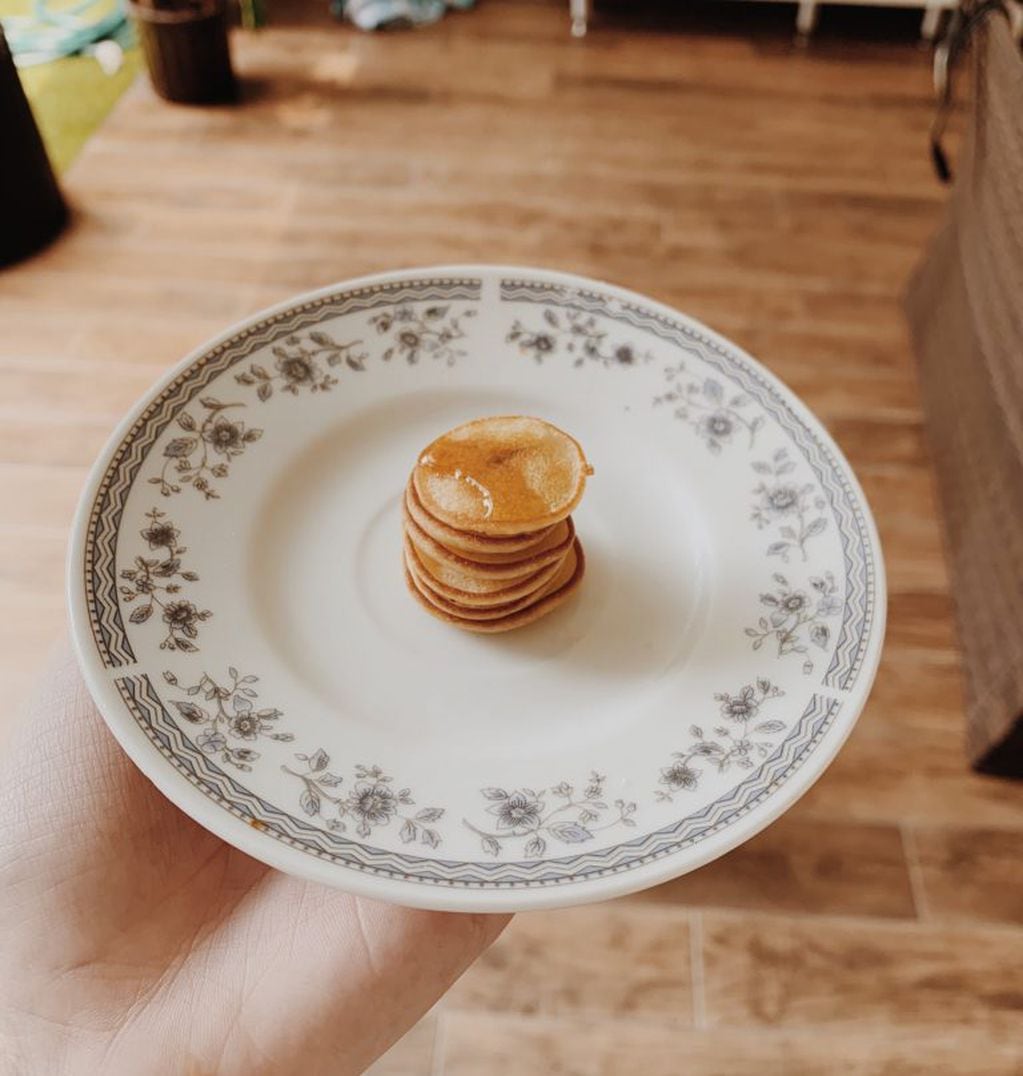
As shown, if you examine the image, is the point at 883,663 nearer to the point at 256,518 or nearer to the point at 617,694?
the point at 617,694

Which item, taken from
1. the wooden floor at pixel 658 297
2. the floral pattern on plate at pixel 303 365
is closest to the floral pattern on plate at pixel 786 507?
the floral pattern on plate at pixel 303 365

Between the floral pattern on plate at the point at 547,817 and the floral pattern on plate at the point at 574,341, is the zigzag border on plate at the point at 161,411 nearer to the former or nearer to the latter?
the floral pattern on plate at the point at 574,341

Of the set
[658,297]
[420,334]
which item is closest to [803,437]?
[420,334]

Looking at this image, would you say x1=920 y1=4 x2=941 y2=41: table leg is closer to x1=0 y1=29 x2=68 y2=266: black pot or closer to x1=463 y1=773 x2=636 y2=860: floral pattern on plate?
x1=0 y1=29 x2=68 y2=266: black pot

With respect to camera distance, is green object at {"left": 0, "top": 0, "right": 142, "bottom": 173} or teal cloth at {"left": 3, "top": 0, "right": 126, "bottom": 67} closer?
green object at {"left": 0, "top": 0, "right": 142, "bottom": 173}

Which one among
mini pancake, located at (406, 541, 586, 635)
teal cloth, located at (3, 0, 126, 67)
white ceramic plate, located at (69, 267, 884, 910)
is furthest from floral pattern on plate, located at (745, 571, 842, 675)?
teal cloth, located at (3, 0, 126, 67)

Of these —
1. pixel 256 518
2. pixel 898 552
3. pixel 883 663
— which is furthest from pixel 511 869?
pixel 898 552
